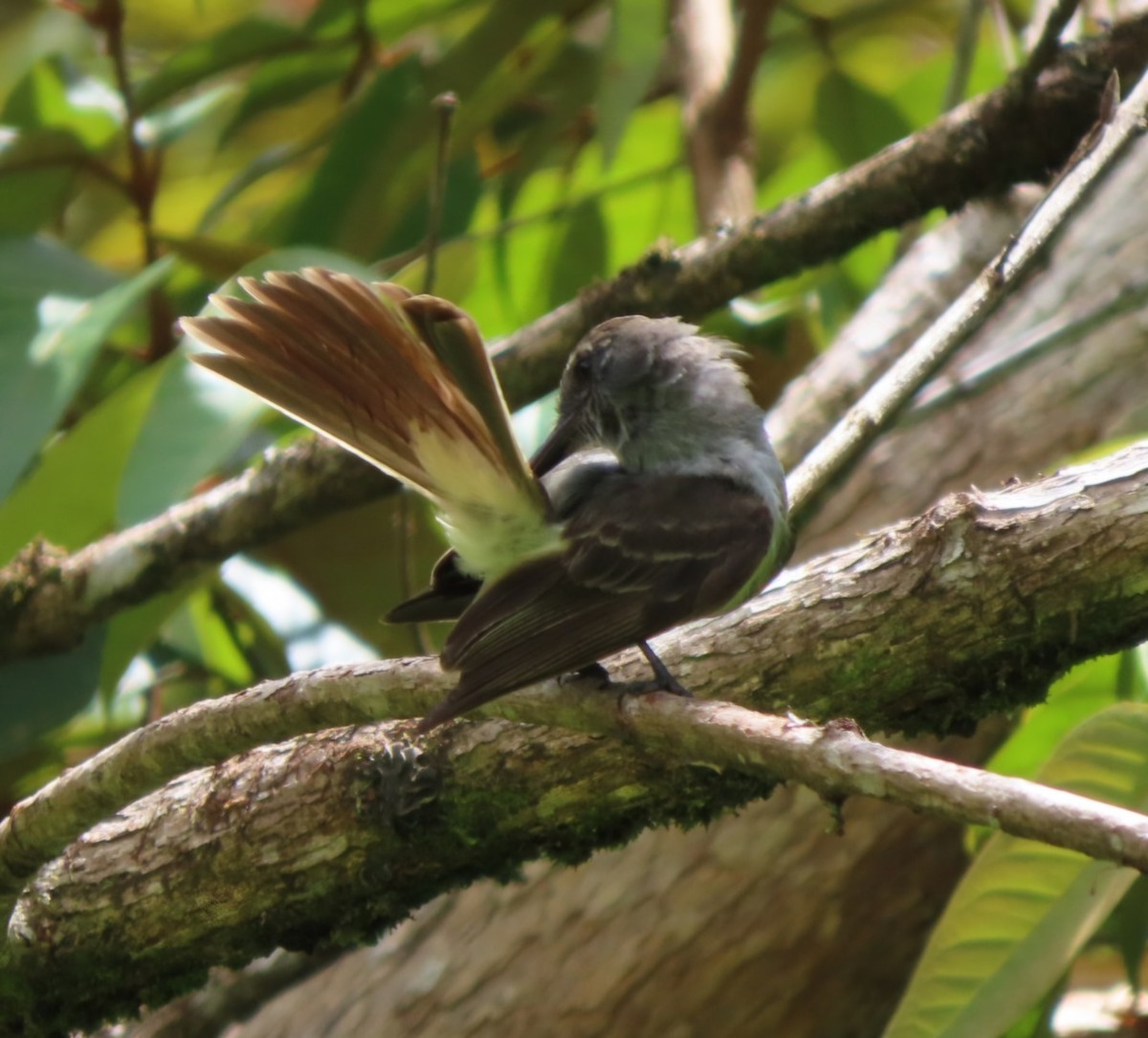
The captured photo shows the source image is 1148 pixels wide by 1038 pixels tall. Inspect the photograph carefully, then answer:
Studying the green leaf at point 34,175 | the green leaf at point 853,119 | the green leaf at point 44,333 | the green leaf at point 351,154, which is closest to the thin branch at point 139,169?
the green leaf at point 34,175

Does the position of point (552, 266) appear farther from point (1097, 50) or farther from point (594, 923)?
point (594, 923)

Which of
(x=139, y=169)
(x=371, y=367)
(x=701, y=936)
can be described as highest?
(x=139, y=169)

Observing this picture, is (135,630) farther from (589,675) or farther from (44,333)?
(589,675)

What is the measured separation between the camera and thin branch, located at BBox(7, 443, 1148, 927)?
2029 millimetres

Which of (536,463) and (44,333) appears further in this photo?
(44,333)

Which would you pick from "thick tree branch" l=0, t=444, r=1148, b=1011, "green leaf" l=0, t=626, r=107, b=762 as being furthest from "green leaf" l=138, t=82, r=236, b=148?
"thick tree branch" l=0, t=444, r=1148, b=1011

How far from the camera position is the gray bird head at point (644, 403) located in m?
2.59

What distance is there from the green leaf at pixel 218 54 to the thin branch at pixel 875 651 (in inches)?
94.7

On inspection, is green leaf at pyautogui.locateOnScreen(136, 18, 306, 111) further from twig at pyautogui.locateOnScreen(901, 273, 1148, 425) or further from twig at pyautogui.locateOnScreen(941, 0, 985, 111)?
twig at pyautogui.locateOnScreen(901, 273, 1148, 425)

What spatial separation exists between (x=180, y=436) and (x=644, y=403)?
2.86ft

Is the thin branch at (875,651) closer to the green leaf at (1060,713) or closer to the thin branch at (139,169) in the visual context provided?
the green leaf at (1060,713)

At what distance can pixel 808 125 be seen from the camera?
470 centimetres

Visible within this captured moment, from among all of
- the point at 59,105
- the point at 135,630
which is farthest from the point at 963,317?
the point at 59,105

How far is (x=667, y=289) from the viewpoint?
3.26 metres
